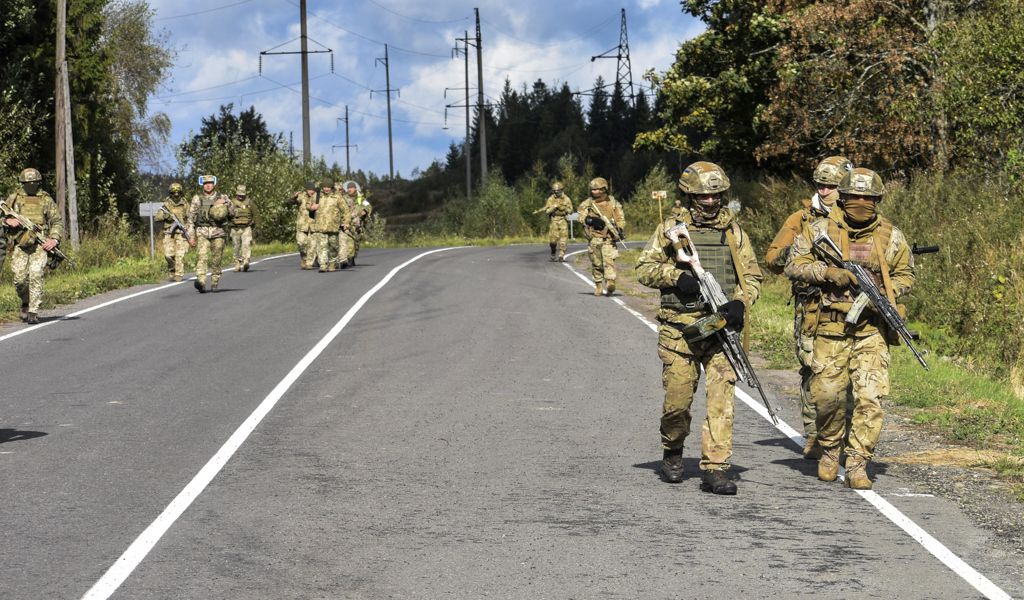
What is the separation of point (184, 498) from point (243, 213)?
72.3ft

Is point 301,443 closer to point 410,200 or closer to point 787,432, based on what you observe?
point 787,432

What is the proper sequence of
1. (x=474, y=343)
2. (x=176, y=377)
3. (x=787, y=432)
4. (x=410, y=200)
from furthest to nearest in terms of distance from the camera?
(x=410, y=200), (x=474, y=343), (x=176, y=377), (x=787, y=432)

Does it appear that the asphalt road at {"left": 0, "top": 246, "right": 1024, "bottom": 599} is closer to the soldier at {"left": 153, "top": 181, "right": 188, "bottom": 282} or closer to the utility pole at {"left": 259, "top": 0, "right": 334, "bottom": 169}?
the soldier at {"left": 153, "top": 181, "right": 188, "bottom": 282}

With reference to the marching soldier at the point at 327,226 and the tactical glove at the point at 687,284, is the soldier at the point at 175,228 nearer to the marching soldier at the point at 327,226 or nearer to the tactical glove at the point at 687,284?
the marching soldier at the point at 327,226

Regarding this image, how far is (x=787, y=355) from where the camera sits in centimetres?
1474

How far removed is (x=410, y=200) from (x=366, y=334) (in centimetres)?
10751

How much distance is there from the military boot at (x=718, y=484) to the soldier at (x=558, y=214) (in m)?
23.2

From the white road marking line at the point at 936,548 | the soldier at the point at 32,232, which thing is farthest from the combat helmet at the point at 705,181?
the soldier at the point at 32,232

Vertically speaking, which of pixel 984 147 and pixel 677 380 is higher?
pixel 984 147

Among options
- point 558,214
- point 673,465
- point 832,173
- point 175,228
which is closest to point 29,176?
point 175,228

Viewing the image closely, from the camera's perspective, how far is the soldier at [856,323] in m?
8.20

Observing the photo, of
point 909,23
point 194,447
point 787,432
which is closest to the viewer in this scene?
point 194,447

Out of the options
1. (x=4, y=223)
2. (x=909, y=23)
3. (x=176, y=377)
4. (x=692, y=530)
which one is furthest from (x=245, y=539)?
(x=909, y=23)

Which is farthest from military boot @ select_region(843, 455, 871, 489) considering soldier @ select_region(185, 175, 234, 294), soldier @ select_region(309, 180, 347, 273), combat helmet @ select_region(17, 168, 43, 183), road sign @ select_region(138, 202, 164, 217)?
road sign @ select_region(138, 202, 164, 217)
